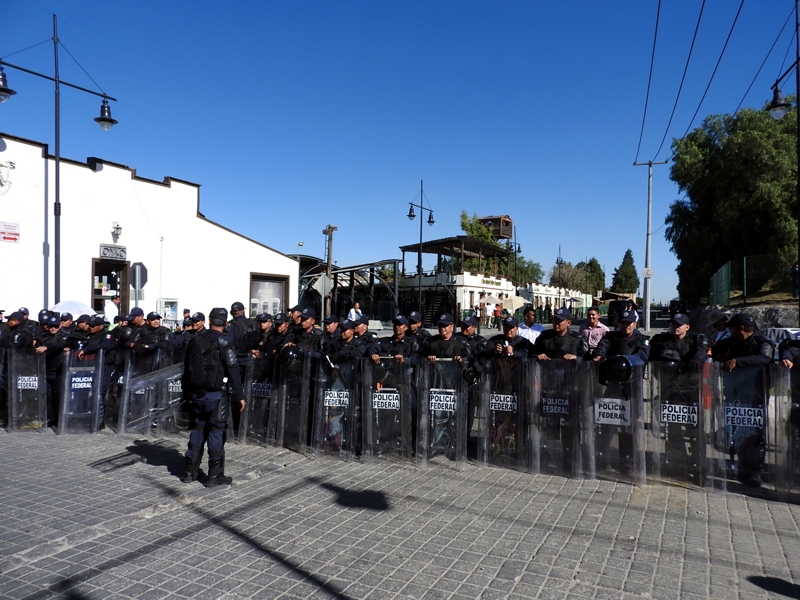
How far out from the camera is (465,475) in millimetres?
6602

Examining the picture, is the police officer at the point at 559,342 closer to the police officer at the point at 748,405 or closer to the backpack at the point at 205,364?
the police officer at the point at 748,405

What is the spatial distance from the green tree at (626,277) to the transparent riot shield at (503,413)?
469 feet

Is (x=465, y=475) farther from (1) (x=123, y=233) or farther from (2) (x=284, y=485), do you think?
(1) (x=123, y=233)

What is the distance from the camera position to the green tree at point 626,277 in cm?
14488

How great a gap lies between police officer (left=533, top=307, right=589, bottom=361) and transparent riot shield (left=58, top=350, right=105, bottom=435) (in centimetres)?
656

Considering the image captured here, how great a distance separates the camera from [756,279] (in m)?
22.5

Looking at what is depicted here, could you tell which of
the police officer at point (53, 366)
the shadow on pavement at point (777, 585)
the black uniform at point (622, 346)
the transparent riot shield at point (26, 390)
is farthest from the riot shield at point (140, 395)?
the shadow on pavement at point (777, 585)

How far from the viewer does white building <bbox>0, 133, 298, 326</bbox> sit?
1777 cm

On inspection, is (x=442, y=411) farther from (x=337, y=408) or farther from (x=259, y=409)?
(x=259, y=409)

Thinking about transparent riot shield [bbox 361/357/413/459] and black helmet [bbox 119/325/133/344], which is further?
black helmet [bbox 119/325/133/344]

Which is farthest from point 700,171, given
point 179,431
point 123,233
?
point 179,431

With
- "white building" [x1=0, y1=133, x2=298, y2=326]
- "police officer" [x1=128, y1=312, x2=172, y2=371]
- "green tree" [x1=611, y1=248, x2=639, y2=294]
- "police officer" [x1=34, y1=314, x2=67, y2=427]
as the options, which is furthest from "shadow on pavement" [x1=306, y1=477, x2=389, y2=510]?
"green tree" [x1=611, y1=248, x2=639, y2=294]

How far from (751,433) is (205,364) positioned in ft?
18.4

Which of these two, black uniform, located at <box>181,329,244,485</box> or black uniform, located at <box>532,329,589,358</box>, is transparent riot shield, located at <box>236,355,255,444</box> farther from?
Result: black uniform, located at <box>532,329,589,358</box>
